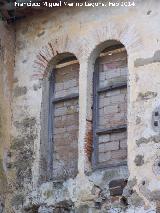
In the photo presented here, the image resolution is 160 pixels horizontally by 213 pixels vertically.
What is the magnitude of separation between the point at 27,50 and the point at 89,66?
1157 millimetres

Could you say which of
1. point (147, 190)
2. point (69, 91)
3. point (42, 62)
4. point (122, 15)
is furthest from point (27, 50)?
point (147, 190)

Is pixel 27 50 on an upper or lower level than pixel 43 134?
upper

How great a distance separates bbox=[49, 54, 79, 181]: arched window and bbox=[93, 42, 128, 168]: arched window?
0.33 m

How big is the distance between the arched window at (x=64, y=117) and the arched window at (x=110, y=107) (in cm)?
33

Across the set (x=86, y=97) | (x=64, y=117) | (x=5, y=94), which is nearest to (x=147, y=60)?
(x=86, y=97)

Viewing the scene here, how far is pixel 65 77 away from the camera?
8.66 metres

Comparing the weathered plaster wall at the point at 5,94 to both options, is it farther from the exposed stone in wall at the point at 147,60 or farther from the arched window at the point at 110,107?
the exposed stone in wall at the point at 147,60

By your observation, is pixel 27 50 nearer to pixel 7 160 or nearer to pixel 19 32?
pixel 19 32

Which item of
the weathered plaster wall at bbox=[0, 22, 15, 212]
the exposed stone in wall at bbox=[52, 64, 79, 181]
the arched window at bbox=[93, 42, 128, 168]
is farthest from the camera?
the weathered plaster wall at bbox=[0, 22, 15, 212]

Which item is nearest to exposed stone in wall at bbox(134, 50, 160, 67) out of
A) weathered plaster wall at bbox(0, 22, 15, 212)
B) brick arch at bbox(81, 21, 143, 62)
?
brick arch at bbox(81, 21, 143, 62)

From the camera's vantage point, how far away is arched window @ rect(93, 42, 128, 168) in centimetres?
783

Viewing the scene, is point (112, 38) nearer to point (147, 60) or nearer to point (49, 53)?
point (147, 60)

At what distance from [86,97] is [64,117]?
0.53 metres

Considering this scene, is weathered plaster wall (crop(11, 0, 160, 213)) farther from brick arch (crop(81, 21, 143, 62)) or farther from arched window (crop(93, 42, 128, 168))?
arched window (crop(93, 42, 128, 168))
